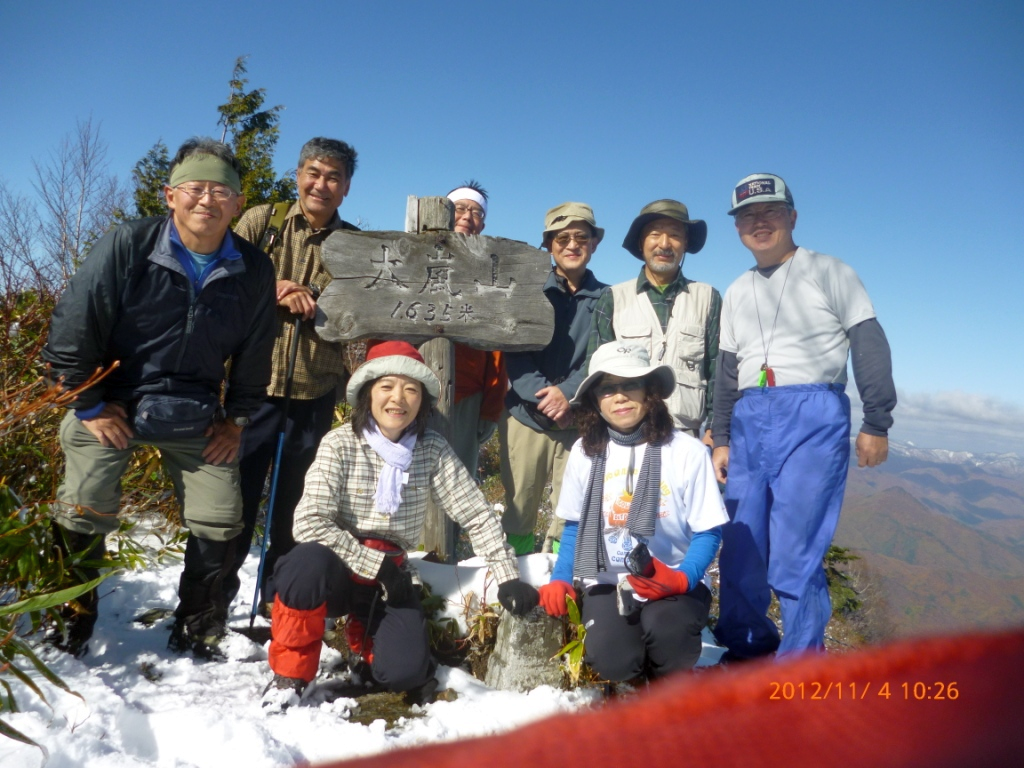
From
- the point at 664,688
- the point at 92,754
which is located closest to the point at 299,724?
the point at 92,754

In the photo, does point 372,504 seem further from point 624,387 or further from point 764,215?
point 764,215

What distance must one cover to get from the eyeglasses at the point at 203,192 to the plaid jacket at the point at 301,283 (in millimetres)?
707

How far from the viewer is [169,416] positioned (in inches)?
103

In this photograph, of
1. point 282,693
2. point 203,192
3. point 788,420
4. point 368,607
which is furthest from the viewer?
point 788,420

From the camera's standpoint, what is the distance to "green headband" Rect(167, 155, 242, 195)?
8.45ft

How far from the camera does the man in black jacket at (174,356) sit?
2492 mm

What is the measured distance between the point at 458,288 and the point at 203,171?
57.0 inches

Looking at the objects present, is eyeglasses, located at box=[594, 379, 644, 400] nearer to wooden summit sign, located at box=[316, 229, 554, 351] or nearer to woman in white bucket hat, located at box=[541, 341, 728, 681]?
woman in white bucket hat, located at box=[541, 341, 728, 681]

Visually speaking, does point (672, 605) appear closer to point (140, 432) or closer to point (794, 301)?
point (794, 301)

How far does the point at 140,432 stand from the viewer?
2625 mm

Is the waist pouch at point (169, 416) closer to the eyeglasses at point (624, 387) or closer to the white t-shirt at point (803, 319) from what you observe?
the eyeglasses at point (624, 387)

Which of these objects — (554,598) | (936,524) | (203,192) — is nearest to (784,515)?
(554,598)
